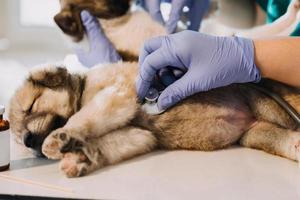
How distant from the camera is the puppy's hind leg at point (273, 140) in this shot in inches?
58.5

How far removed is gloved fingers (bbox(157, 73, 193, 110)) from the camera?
4.89 ft

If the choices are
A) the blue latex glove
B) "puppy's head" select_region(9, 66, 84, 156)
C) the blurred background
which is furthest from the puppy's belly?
the blurred background

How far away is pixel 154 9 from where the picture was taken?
7.22ft

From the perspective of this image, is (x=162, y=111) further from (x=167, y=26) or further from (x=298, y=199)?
(x=167, y=26)

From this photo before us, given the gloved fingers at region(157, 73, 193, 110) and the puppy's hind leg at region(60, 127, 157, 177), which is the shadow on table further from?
the gloved fingers at region(157, 73, 193, 110)

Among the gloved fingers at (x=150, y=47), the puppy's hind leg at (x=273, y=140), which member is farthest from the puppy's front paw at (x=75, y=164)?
the puppy's hind leg at (x=273, y=140)

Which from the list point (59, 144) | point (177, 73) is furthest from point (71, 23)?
point (59, 144)

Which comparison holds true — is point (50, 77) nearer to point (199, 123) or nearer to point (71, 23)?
point (199, 123)

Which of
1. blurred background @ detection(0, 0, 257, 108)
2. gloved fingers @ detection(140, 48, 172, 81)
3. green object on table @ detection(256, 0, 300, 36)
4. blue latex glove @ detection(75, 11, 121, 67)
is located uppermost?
green object on table @ detection(256, 0, 300, 36)

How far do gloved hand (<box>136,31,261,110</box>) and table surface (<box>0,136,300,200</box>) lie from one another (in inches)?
8.1

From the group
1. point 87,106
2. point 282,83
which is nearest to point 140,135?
point 87,106

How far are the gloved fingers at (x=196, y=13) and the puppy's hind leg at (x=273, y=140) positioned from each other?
81 cm

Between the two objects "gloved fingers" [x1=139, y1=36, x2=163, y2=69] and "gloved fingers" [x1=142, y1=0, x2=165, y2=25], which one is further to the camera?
"gloved fingers" [x1=142, y1=0, x2=165, y2=25]

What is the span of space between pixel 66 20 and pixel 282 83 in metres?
0.98
